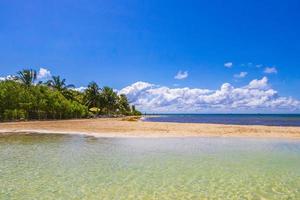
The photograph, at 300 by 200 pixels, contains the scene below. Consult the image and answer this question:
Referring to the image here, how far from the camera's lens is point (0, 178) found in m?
11.8

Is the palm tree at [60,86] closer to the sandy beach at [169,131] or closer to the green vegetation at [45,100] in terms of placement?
the green vegetation at [45,100]

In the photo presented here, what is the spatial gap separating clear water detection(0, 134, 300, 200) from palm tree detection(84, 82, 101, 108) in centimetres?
9455

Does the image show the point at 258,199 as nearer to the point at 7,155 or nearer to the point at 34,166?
the point at 34,166

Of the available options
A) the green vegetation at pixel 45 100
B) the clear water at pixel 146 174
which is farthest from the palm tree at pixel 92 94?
the clear water at pixel 146 174

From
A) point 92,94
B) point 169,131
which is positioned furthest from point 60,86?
point 169,131

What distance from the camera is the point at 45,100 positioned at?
72.6 m

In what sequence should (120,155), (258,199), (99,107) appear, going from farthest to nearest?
(99,107) < (120,155) < (258,199)

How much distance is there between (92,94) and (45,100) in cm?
4149

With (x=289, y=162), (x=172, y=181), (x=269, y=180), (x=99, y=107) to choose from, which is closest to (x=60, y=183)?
(x=172, y=181)

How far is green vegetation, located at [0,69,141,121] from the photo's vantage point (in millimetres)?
65188

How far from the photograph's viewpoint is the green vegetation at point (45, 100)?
65.2 metres

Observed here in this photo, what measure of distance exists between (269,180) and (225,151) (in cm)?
826

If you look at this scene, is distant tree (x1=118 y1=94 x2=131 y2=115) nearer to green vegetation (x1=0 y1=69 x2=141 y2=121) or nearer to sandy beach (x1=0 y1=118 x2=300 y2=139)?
green vegetation (x1=0 y1=69 x2=141 y2=121)

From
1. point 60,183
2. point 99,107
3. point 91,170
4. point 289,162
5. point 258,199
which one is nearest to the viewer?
point 258,199
